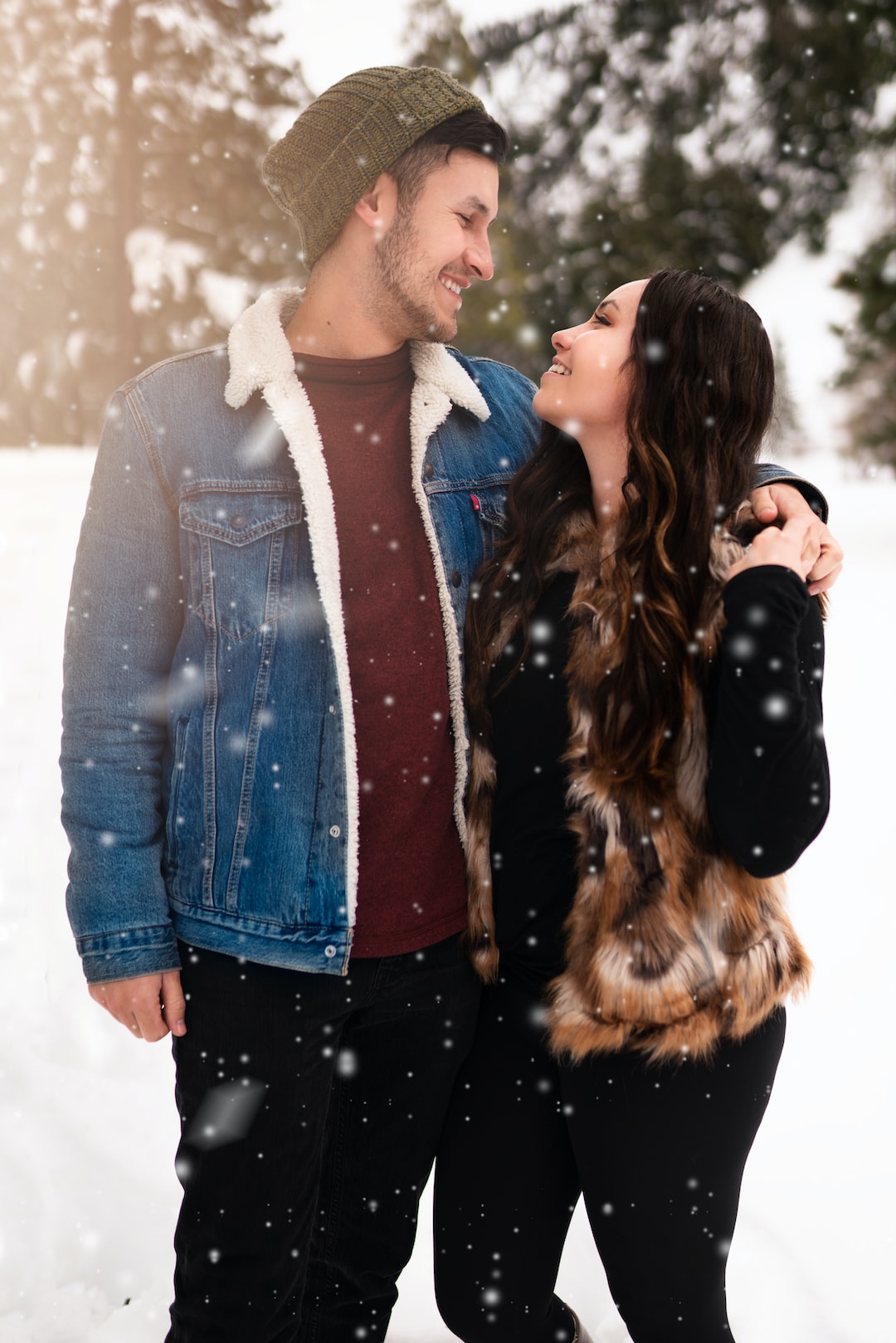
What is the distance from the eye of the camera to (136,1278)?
9.15ft

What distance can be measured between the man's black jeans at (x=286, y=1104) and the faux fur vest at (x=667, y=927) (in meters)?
0.37

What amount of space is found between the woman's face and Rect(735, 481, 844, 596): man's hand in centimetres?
36

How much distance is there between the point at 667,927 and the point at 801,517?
0.84 m

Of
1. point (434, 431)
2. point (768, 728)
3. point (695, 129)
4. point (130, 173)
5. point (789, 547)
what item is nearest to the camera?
point (768, 728)

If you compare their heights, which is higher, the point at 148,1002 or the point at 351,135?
the point at 351,135

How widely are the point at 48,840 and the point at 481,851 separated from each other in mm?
3819

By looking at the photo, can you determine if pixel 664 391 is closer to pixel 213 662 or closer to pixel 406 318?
pixel 406 318

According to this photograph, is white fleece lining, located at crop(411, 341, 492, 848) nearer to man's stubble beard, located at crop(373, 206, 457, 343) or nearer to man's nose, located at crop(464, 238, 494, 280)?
man's stubble beard, located at crop(373, 206, 457, 343)

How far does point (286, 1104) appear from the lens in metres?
2.03

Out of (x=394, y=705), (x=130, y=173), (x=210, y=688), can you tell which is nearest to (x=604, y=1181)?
(x=394, y=705)

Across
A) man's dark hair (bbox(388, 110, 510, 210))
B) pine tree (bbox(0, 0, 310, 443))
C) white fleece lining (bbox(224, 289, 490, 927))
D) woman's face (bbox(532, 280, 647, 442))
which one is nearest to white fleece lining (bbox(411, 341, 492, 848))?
white fleece lining (bbox(224, 289, 490, 927))

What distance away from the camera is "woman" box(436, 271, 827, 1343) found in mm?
1809

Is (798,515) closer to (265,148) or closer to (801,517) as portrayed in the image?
(801,517)

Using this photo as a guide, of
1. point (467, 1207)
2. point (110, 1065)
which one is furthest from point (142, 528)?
point (110, 1065)
